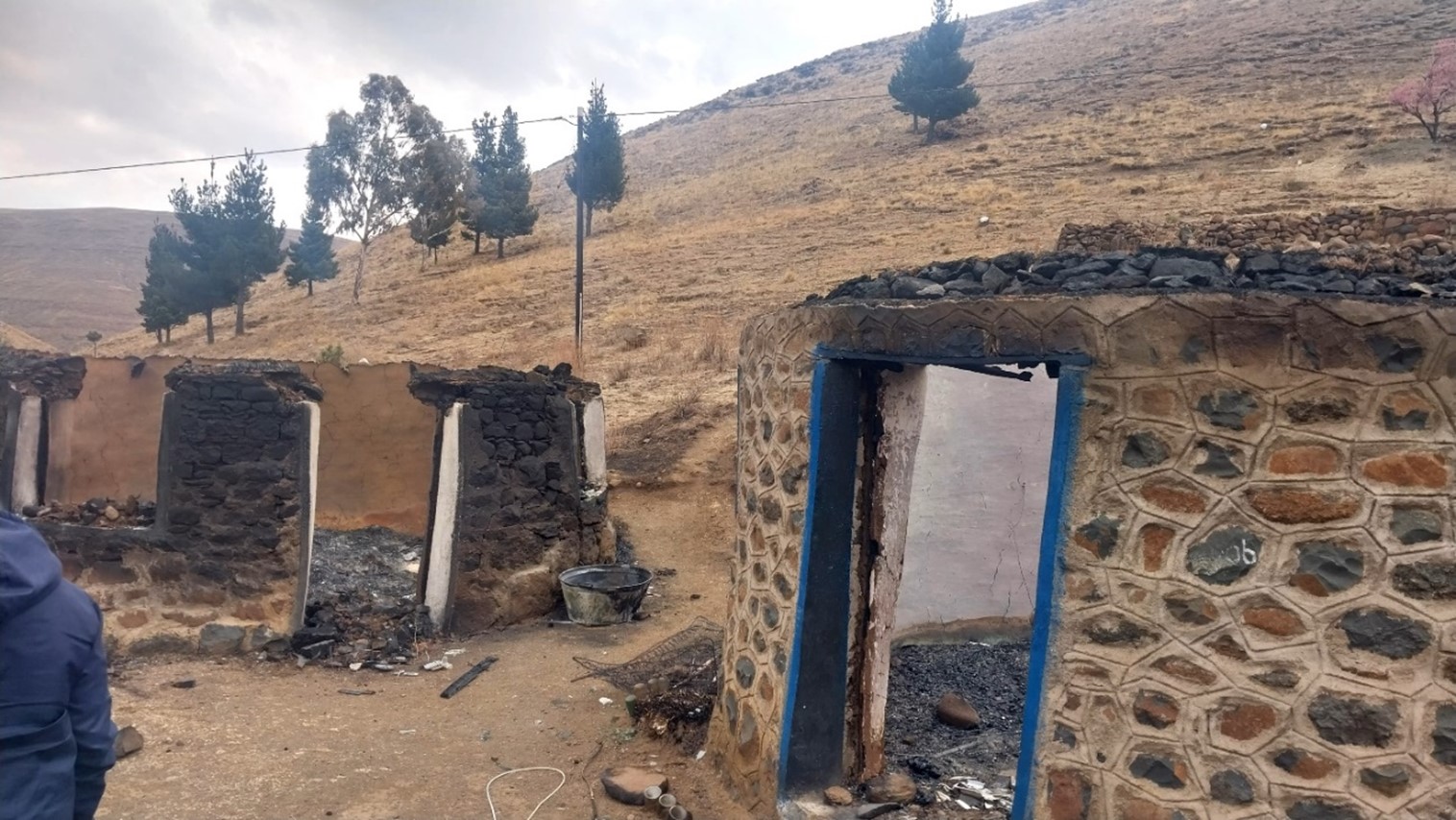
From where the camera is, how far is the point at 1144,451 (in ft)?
9.82

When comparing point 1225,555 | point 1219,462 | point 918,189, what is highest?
point 918,189

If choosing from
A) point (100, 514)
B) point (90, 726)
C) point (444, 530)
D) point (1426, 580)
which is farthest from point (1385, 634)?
point (100, 514)

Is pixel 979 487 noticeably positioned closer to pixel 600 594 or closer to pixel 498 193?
pixel 600 594

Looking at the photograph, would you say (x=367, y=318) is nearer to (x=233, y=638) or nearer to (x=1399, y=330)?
(x=233, y=638)

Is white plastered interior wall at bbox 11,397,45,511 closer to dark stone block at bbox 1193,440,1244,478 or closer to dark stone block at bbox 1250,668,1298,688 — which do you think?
dark stone block at bbox 1193,440,1244,478

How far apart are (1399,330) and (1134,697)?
1378mm

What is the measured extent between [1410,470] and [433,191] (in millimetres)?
33858

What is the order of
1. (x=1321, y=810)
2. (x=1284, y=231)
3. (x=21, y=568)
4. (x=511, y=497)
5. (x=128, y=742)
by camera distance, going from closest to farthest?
(x=21, y=568), (x=1321, y=810), (x=128, y=742), (x=511, y=497), (x=1284, y=231)

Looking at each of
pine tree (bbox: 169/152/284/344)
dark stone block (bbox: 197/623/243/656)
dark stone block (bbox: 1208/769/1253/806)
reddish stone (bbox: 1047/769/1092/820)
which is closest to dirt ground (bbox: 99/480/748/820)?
dark stone block (bbox: 197/623/243/656)

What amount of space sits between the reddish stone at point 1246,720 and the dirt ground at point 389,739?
7.55 ft

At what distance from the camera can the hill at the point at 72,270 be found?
46972 mm

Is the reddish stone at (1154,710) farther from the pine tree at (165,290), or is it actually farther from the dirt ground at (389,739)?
the pine tree at (165,290)

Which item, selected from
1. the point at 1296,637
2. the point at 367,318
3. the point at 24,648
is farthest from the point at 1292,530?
the point at 367,318

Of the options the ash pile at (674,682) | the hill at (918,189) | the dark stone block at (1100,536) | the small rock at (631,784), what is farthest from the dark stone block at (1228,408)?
the hill at (918,189)
